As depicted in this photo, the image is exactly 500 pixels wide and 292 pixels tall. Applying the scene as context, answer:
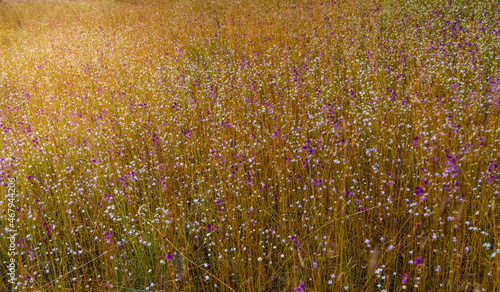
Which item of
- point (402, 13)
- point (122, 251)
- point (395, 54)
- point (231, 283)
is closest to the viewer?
point (231, 283)

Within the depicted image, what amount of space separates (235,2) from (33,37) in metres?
5.51

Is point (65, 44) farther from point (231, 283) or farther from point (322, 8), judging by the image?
point (231, 283)

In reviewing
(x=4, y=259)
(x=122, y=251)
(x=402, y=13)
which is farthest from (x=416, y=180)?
(x=402, y=13)

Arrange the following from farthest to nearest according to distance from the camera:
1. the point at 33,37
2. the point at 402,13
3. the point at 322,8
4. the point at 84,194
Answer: the point at 33,37 → the point at 322,8 → the point at 402,13 → the point at 84,194

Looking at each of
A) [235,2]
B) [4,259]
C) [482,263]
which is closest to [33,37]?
[235,2]

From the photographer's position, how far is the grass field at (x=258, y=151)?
79.5 inches

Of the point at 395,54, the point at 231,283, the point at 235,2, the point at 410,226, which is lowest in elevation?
the point at 231,283

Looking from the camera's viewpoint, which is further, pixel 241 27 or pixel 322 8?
pixel 322 8

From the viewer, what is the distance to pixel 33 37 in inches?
333

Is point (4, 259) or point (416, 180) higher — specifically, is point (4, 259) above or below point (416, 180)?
below

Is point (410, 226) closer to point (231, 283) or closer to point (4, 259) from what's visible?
point (231, 283)

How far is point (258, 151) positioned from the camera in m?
2.99

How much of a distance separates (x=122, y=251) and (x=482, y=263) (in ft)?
7.88

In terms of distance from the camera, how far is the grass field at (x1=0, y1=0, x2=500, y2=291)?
2.02m
